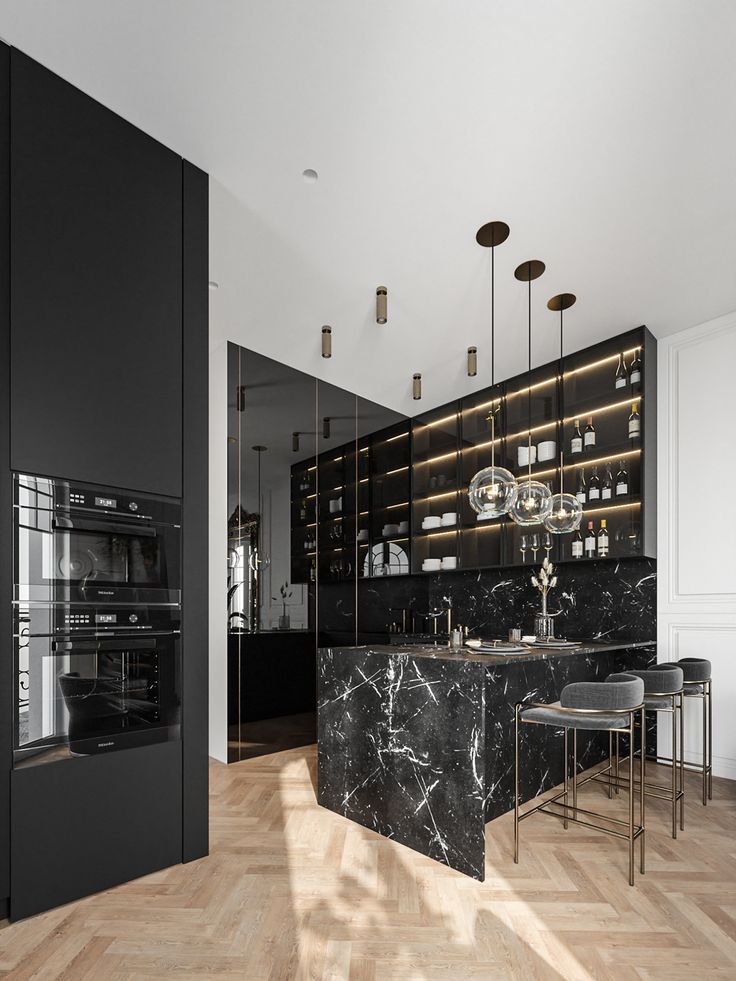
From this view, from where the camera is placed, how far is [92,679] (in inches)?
94.7

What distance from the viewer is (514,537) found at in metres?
5.09

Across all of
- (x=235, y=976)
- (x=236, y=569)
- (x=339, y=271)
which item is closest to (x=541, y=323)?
(x=339, y=271)

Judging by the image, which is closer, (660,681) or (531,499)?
(660,681)

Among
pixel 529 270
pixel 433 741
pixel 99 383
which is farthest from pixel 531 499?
pixel 99 383

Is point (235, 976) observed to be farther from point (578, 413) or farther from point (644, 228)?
point (578, 413)

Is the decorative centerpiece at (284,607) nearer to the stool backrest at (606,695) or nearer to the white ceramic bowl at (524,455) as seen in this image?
the white ceramic bowl at (524,455)

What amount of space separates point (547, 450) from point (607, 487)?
0.57 metres

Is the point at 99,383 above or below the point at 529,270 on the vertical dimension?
below

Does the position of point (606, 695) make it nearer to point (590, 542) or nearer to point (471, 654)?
point (471, 654)

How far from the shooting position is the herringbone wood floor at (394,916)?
1983 mm

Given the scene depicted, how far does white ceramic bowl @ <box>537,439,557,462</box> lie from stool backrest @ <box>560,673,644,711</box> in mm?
2447

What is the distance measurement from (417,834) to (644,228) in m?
3.35

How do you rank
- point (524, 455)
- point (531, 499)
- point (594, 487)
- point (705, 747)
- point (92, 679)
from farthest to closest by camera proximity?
point (524, 455)
point (594, 487)
point (531, 499)
point (705, 747)
point (92, 679)

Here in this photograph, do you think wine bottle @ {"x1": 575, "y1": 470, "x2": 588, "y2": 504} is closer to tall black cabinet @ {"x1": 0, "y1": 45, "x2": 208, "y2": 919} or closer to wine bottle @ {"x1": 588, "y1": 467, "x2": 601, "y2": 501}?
wine bottle @ {"x1": 588, "y1": 467, "x2": 601, "y2": 501}
